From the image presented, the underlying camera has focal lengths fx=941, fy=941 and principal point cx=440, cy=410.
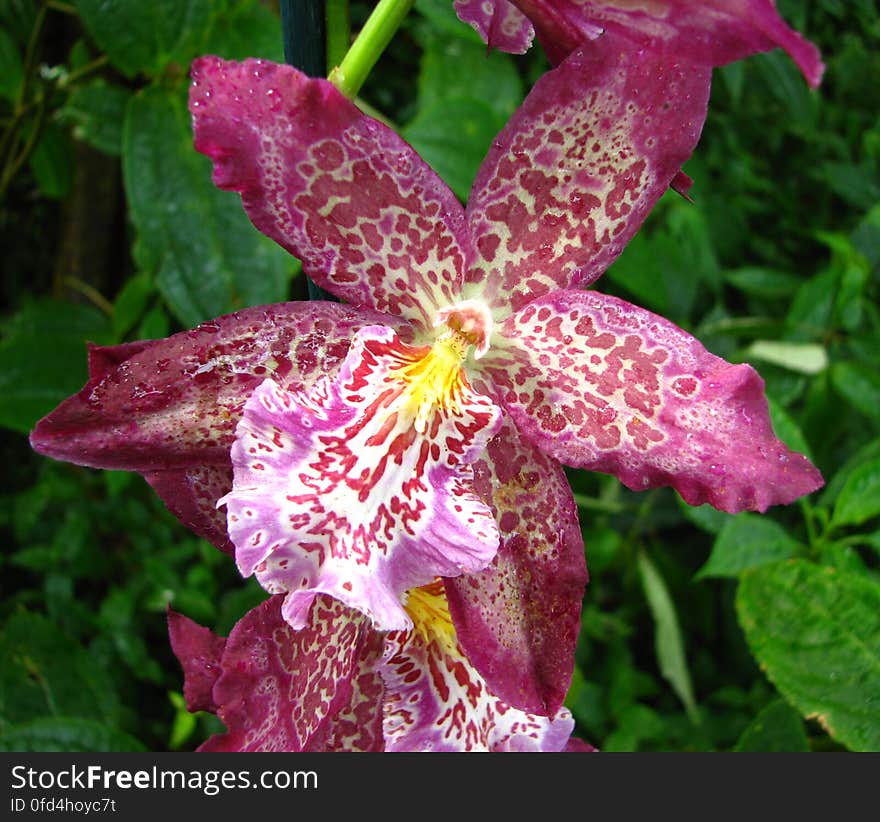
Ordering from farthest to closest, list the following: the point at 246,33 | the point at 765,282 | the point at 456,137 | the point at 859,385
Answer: the point at 765,282 → the point at 859,385 → the point at 456,137 → the point at 246,33

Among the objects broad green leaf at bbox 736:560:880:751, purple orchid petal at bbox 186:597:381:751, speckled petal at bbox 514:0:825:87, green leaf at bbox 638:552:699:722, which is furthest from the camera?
green leaf at bbox 638:552:699:722

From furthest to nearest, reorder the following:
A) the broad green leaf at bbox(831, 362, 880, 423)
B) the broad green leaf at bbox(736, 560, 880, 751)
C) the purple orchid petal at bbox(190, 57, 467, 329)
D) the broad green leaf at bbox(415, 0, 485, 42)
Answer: the broad green leaf at bbox(831, 362, 880, 423)
the broad green leaf at bbox(415, 0, 485, 42)
the broad green leaf at bbox(736, 560, 880, 751)
the purple orchid petal at bbox(190, 57, 467, 329)

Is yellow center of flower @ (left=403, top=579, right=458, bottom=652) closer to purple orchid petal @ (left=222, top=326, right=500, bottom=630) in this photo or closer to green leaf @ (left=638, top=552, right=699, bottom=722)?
purple orchid petal @ (left=222, top=326, right=500, bottom=630)

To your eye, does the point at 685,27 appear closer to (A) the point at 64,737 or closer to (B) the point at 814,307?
(A) the point at 64,737

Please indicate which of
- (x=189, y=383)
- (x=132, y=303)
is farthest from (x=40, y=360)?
(x=189, y=383)

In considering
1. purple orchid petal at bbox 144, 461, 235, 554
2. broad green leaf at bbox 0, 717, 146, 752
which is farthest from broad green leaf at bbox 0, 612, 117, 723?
purple orchid petal at bbox 144, 461, 235, 554

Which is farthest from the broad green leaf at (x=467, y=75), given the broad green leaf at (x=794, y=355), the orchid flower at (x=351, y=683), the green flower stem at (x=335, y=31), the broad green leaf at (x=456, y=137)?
the orchid flower at (x=351, y=683)

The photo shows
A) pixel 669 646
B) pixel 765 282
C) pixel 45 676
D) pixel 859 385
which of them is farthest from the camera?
pixel 765 282
